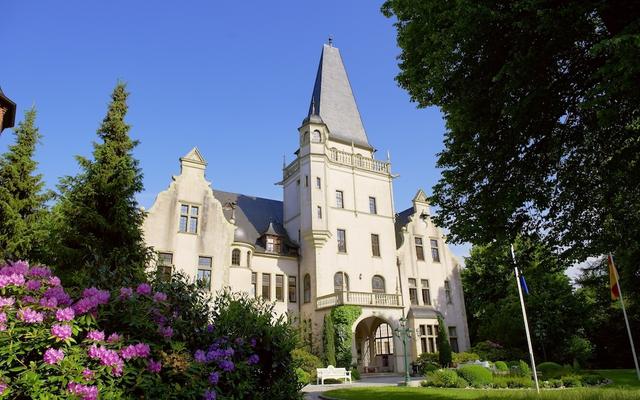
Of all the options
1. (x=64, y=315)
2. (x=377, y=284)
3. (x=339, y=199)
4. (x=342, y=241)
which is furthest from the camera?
(x=339, y=199)

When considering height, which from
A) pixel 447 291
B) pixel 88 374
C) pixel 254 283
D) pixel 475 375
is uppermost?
pixel 254 283

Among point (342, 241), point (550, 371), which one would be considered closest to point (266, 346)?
point (550, 371)

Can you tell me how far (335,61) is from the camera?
1662 inches

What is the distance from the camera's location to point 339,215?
1316 inches

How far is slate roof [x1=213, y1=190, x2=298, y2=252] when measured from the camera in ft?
106

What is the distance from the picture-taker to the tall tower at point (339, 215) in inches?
1228

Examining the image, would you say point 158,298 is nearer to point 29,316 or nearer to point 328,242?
point 29,316

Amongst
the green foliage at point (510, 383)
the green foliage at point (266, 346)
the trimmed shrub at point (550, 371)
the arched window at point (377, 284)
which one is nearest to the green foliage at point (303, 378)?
the green foliage at point (266, 346)

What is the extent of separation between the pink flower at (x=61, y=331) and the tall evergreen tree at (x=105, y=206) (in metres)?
12.2

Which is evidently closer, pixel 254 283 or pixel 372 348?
pixel 254 283

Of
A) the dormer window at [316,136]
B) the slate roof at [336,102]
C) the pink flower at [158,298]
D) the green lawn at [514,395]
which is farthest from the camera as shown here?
the slate roof at [336,102]

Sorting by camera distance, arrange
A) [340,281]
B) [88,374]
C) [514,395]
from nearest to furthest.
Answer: [88,374] < [514,395] < [340,281]

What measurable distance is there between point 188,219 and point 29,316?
81.7 feet

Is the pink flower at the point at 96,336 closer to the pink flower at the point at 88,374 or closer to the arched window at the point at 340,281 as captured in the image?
the pink flower at the point at 88,374
